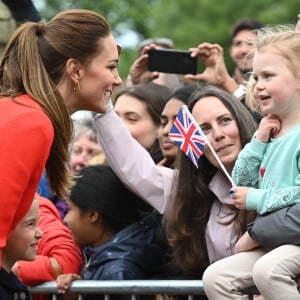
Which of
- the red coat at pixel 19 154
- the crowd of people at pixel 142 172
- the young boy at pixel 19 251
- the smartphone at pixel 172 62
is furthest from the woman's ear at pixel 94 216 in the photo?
the red coat at pixel 19 154

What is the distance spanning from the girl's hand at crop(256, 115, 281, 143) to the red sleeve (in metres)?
1.65

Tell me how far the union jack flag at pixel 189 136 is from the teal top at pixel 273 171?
0.56 meters

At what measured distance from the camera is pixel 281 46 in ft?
17.3

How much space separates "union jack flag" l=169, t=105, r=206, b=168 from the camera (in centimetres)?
580

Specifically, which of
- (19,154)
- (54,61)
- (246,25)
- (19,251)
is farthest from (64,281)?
(246,25)

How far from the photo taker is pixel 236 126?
243 inches

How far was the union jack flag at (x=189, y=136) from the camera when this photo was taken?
19.0 feet

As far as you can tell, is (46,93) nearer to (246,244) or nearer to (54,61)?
(54,61)

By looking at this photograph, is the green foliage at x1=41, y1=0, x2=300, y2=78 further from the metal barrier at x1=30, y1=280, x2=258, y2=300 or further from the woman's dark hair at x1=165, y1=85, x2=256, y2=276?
the metal barrier at x1=30, y1=280, x2=258, y2=300

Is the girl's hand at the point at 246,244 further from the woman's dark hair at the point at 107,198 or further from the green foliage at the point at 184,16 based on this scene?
the green foliage at the point at 184,16

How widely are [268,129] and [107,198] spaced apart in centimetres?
168

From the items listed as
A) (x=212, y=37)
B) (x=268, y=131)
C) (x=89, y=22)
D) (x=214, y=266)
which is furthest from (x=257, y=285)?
(x=212, y=37)

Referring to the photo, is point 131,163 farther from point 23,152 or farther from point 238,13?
point 238,13

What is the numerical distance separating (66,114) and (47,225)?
173 centimetres
